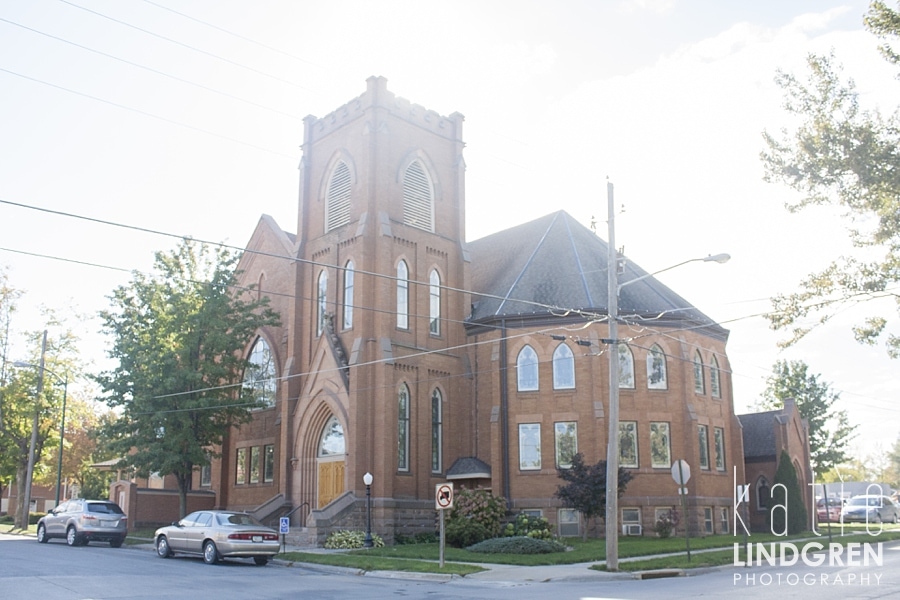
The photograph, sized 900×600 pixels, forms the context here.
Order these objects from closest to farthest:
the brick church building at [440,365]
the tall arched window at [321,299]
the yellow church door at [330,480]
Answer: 1. the brick church building at [440,365]
2. the yellow church door at [330,480]
3. the tall arched window at [321,299]

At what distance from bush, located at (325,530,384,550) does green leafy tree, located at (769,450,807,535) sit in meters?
17.7

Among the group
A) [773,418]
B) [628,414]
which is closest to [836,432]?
[773,418]

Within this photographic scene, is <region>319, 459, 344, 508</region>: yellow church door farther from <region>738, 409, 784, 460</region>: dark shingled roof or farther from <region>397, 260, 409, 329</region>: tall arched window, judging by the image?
<region>738, 409, 784, 460</region>: dark shingled roof

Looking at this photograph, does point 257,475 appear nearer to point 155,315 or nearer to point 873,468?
point 155,315

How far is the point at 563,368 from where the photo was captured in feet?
109

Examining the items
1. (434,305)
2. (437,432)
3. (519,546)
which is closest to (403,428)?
(437,432)

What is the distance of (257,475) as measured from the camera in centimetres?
3797

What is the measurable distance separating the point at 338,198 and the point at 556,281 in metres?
9.88

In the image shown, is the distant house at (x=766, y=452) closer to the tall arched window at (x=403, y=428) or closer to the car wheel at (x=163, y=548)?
the tall arched window at (x=403, y=428)

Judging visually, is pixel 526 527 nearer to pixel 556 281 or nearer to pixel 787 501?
pixel 556 281

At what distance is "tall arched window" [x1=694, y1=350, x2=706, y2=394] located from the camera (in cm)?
3497

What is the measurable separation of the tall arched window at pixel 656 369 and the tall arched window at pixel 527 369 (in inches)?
181

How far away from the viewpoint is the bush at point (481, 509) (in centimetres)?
2872

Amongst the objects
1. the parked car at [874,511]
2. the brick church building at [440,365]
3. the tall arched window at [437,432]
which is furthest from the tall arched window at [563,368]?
the parked car at [874,511]
